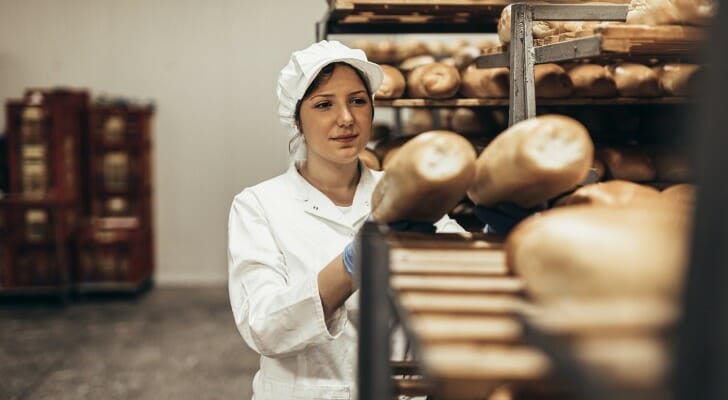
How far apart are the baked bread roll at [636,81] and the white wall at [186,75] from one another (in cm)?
427

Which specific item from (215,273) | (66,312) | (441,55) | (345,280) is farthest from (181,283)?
(345,280)

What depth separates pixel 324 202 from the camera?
6.19 ft

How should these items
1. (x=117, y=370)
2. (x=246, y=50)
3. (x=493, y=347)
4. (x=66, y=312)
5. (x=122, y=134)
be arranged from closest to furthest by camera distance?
(x=493, y=347)
(x=117, y=370)
(x=66, y=312)
(x=122, y=134)
(x=246, y=50)

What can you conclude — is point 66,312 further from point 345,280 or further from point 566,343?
point 566,343

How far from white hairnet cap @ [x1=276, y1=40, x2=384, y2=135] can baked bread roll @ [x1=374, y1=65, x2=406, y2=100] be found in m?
0.81

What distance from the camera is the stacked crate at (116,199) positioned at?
5.77 metres

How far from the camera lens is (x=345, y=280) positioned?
4.44 feet

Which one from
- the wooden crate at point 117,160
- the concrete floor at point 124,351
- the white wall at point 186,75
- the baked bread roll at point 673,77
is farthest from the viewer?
the white wall at point 186,75

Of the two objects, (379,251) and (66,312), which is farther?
(66,312)

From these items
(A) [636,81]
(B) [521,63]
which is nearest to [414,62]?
(A) [636,81]

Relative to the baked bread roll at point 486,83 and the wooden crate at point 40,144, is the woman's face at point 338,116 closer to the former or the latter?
the baked bread roll at point 486,83

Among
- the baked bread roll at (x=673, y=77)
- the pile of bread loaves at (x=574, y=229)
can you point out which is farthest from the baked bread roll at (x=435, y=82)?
the pile of bread loaves at (x=574, y=229)

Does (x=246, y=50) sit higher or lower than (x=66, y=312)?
higher

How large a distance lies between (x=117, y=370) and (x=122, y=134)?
2.46 meters
